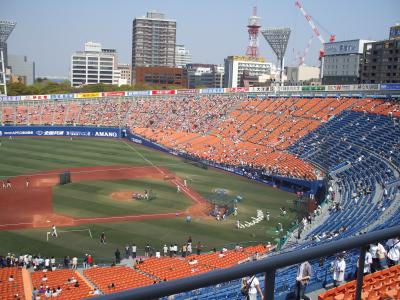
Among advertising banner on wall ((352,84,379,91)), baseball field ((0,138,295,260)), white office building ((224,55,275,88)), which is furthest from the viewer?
white office building ((224,55,275,88))

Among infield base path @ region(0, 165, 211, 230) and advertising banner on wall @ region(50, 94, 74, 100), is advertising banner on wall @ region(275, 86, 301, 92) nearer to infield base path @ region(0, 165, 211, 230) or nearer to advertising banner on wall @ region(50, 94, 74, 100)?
infield base path @ region(0, 165, 211, 230)

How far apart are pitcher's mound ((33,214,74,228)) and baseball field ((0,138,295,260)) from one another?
0.07 meters

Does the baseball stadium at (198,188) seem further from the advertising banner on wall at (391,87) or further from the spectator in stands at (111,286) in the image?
the advertising banner on wall at (391,87)

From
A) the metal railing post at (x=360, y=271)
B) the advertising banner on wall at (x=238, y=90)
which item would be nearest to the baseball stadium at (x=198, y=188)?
the metal railing post at (x=360, y=271)

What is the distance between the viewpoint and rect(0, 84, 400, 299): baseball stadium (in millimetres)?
21969

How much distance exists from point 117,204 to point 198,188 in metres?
9.51

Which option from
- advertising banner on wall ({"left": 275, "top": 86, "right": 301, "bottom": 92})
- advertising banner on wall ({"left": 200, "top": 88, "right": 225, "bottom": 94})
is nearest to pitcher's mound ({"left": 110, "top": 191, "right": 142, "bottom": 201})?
advertising banner on wall ({"left": 275, "top": 86, "right": 301, "bottom": 92})

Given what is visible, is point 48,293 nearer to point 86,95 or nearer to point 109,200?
point 109,200

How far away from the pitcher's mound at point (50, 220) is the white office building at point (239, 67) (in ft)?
526

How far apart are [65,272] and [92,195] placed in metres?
17.3

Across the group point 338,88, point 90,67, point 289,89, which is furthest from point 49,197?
point 90,67

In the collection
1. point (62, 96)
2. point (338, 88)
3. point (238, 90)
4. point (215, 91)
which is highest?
point (338, 88)

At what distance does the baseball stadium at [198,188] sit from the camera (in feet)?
72.1

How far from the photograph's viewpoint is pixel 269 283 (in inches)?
121
